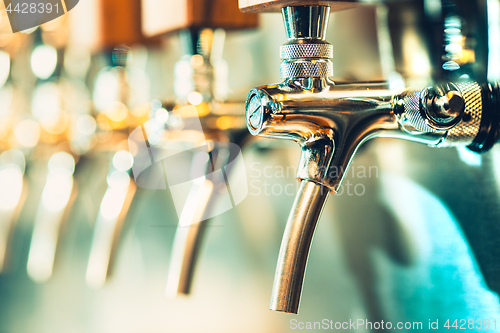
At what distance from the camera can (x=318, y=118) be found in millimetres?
416

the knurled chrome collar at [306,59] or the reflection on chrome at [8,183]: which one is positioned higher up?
the knurled chrome collar at [306,59]

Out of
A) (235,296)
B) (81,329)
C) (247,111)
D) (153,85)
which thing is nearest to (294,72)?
(247,111)

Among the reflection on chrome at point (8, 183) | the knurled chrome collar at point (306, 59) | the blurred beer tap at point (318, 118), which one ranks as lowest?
the reflection on chrome at point (8, 183)

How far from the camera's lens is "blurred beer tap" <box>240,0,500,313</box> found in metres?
0.40

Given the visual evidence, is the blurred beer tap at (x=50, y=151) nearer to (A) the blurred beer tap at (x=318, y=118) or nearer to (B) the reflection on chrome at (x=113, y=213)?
(B) the reflection on chrome at (x=113, y=213)

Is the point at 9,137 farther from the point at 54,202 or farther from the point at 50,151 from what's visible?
the point at 54,202

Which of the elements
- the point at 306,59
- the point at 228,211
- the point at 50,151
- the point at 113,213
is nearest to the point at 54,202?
the point at 50,151

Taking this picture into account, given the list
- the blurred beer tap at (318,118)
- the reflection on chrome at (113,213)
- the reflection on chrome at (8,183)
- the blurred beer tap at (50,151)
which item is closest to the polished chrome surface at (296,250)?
the blurred beer tap at (318,118)

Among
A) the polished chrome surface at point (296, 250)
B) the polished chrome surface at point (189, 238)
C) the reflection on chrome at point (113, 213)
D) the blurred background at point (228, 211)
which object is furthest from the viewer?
the reflection on chrome at point (113, 213)

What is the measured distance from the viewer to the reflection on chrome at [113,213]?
760 millimetres

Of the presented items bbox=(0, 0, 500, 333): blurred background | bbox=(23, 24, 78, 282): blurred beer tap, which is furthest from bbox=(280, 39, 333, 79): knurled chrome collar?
bbox=(23, 24, 78, 282): blurred beer tap

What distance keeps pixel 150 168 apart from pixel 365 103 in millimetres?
530

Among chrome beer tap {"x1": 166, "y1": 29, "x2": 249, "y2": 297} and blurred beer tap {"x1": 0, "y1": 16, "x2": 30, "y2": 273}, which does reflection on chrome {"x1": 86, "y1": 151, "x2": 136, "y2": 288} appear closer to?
chrome beer tap {"x1": 166, "y1": 29, "x2": 249, "y2": 297}

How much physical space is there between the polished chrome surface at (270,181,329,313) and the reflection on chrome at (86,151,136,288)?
42 centimetres
